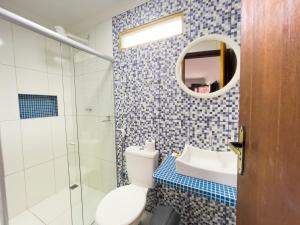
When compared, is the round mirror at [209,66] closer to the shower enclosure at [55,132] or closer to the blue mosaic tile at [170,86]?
the blue mosaic tile at [170,86]

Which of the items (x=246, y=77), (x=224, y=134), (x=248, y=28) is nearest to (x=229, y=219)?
(x=224, y=134)

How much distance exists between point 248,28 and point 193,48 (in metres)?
0.96

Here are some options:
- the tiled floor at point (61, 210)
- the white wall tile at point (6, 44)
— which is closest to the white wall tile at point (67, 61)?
the white wall tile at point (6, 44)

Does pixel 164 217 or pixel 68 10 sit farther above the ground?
pixel 68 10

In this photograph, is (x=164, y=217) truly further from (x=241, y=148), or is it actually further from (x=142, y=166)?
(x=241, y=148)

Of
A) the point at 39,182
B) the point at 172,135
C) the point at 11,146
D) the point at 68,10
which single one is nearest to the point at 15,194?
the point at 39,182

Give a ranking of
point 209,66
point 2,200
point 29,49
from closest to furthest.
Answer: point 2,200
point 209,66
point 29,49

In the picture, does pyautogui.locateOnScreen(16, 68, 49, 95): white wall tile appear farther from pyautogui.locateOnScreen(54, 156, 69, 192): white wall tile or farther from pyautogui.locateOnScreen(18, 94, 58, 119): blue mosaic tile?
pyautogui.locateOnScreen(54, 156, 69, 192): white wall tile

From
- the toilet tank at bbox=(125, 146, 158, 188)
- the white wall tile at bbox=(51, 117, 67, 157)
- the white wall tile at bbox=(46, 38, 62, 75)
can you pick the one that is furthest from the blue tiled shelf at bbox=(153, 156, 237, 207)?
the white wall tile at bbox=(46, 38, 62, 75)

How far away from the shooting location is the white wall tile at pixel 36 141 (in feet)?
5.73

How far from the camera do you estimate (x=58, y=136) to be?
2.07m

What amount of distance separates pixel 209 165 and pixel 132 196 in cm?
76

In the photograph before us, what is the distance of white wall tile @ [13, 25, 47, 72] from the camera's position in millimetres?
1663

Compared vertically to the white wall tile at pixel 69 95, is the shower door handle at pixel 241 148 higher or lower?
lower
